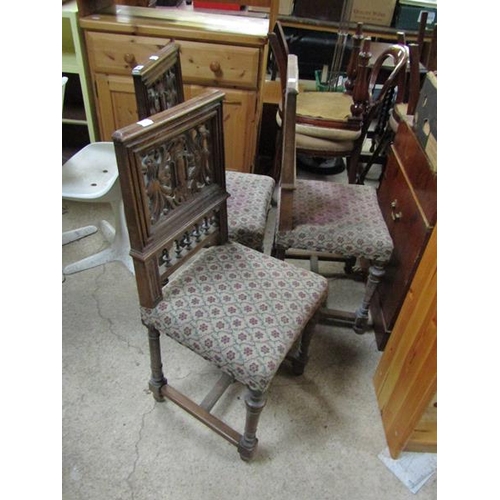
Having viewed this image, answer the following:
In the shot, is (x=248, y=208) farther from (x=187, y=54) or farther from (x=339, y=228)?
(x=187, y=54)

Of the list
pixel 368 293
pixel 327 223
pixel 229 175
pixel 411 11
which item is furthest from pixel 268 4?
pixel 411 11

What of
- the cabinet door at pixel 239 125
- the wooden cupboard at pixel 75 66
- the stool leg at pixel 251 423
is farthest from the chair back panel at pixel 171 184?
the wooden cupboard at pixel 75 66

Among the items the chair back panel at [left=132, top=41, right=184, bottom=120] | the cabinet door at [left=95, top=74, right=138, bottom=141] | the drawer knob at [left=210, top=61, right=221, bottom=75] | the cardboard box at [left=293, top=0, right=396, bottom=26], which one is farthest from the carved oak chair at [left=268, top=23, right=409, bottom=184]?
the cardboard box at [left=293, top=0, right=396, bottom=26]

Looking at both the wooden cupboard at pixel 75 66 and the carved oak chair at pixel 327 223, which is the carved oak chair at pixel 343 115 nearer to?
the carved oak chair at pixel 327 223

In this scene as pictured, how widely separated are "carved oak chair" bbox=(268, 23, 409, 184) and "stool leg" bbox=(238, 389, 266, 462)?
1.33 meters

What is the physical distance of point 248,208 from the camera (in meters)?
1.41

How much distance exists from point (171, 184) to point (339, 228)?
2.05 feet

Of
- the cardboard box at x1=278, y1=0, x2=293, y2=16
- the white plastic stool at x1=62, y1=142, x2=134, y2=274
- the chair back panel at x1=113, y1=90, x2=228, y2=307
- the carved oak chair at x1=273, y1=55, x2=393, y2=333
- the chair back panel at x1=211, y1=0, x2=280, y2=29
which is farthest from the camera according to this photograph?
the cardboard box at x1=278, y1=0, x2=293, y2=16

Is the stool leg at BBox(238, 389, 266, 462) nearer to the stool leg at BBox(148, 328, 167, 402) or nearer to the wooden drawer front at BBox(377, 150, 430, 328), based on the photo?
the stool leg at BBox(148, 328, 167, 402)

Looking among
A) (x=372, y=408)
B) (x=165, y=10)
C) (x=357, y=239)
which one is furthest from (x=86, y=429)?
(x=165, y=10)

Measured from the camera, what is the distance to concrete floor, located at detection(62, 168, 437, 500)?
1.12 metres

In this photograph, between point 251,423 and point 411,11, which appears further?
point 411,11

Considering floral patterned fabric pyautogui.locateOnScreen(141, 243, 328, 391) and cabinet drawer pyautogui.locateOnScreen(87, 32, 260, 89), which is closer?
floral patterned fabric pyautogui.locateOnScreen(141, 243, 328, 391)

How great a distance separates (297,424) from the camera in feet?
4.19
